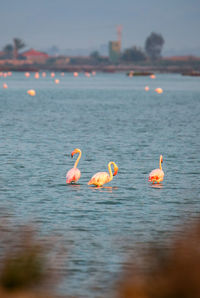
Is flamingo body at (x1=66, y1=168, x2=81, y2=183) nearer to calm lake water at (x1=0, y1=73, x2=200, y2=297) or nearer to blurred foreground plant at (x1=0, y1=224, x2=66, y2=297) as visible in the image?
calm lake water at (x1=0, y1=73, x2=200, y2=297)

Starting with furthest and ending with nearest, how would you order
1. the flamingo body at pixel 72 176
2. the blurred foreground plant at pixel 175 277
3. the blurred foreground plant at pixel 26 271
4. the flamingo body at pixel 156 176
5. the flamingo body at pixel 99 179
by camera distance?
the flamingo body at pixel 156 176 → the flamingo body at pixel 72 176 → the flamingo body at pixel 99 179 → the blurred foreground plant at pixel 26 271 → the blurred foreground plant at pixel 175 277

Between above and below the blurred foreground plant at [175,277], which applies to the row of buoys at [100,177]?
below

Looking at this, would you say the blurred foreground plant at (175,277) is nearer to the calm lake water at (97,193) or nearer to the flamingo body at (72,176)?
the calm lake water at (97,193)

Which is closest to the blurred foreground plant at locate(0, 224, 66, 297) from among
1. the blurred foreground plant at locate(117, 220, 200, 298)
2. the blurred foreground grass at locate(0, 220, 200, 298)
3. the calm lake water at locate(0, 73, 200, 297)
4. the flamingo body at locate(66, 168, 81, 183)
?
the blurred foreground grass at locate(0, 220, 200, 298)

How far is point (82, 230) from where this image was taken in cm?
1460

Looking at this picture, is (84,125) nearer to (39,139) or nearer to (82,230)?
(39,139)

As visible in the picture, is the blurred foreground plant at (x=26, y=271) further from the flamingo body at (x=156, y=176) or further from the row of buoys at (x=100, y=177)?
the flamingo body at (x=156, y=176)

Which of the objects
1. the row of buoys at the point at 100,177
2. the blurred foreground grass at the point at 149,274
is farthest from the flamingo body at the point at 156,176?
the blurred foreground grass at the point at 149,274

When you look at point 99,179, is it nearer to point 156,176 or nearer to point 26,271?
point 156,176

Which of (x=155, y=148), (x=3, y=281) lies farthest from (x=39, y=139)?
(x=3, y=281)

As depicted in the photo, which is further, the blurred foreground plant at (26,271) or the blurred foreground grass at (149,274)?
the blurred foreground plant at (26,271)

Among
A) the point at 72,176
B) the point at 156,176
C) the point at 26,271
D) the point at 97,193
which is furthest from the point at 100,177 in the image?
the point at 26,271

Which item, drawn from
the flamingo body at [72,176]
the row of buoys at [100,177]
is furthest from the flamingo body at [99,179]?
the flamingo body at [72,176]

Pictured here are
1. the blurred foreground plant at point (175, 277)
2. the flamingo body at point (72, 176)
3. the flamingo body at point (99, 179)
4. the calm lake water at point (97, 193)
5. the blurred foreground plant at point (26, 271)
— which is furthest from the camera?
the flamingo body at point (72, 176)
